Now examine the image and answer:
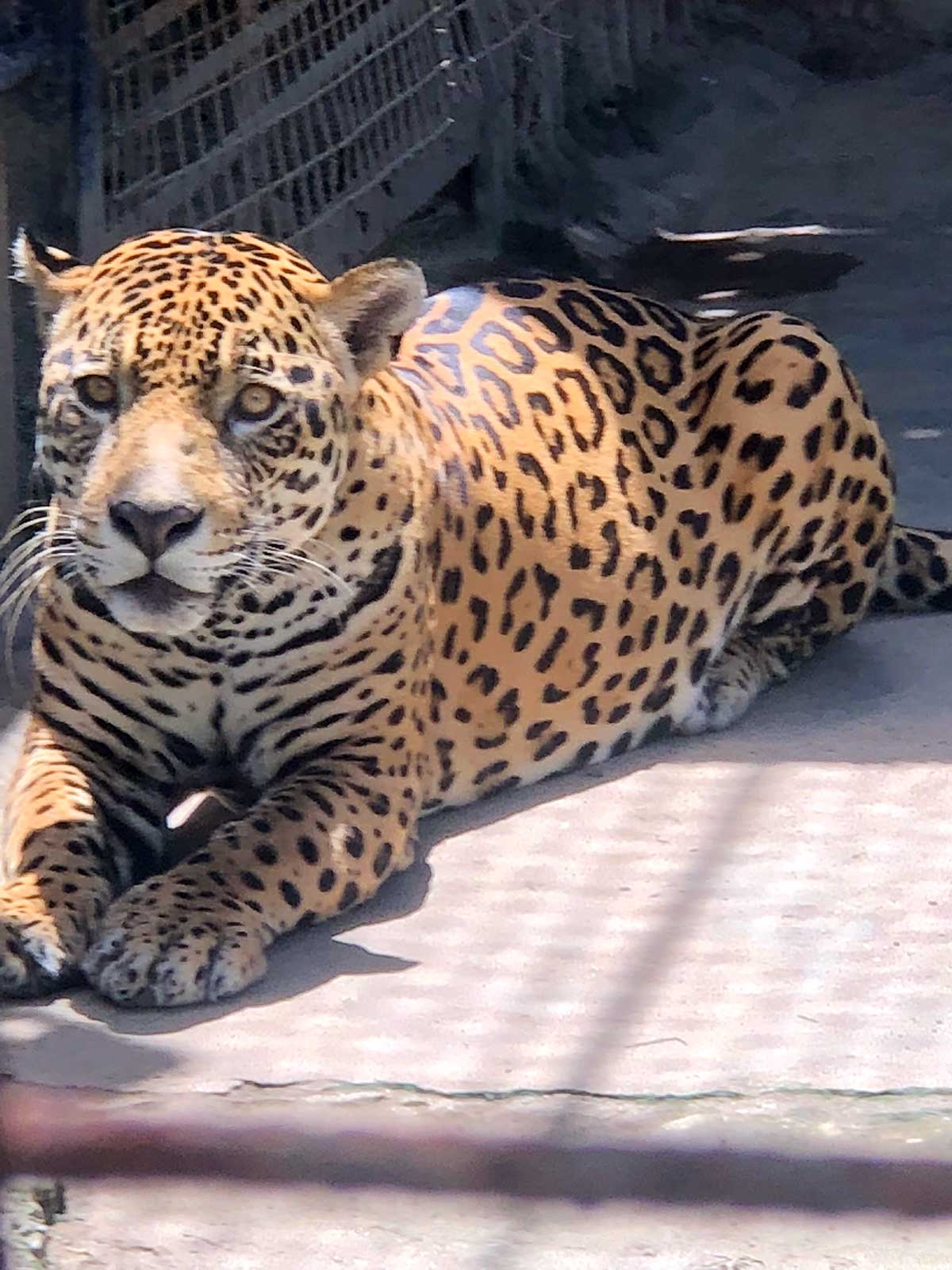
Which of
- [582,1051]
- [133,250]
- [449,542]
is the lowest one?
[582,1051]

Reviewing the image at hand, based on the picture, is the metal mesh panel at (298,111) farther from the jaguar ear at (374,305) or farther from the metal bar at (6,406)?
the jaguar ear at (374,305)

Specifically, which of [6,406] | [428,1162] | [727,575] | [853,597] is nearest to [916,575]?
[853,597]

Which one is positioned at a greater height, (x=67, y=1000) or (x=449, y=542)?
(x=449, y=542)

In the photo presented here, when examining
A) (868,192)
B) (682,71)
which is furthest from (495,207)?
(682,71)

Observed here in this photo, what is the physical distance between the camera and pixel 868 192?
12922mm

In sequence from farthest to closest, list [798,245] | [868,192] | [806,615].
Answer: [868,192], [798,245], [806,615]

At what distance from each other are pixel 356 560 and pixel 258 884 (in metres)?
0.73

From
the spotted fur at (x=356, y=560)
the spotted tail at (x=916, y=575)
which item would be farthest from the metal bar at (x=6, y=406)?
the spotted tail at (x=916, y=575)

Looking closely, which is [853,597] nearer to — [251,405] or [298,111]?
[251,405]

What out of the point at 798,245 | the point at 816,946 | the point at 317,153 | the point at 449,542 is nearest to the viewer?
the point at 816,946

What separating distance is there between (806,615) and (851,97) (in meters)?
9.92

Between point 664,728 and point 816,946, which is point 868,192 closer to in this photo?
point 664,728

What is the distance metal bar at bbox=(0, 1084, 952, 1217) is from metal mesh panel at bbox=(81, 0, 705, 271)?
19.8ft

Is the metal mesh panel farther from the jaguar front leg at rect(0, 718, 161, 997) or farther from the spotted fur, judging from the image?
the jaguar front leg at rect(0, 718, 161, 997)
